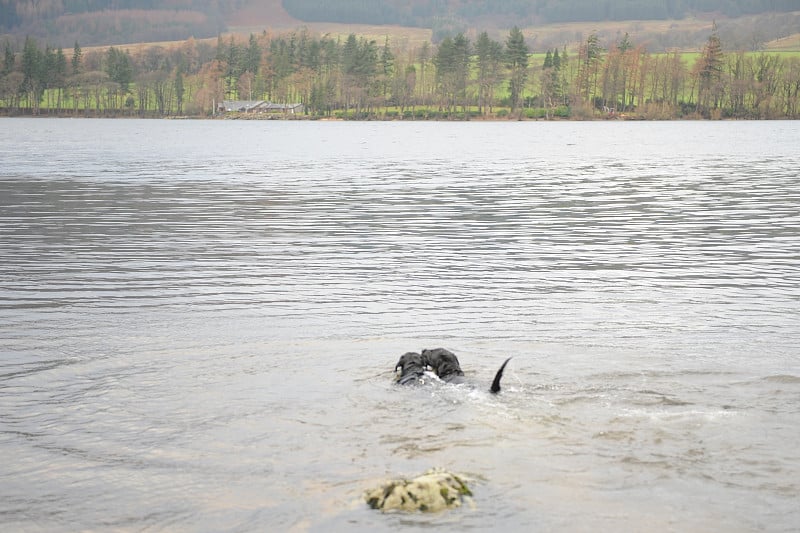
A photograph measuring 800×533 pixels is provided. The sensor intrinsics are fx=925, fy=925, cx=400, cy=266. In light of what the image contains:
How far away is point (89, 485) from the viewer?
9.43 metres

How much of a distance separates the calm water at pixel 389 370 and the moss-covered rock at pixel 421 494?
226mm

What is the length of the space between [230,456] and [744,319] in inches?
410

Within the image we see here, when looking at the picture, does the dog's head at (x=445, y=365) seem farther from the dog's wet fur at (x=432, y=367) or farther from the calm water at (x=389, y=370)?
the calm water at (x=389, y=370)

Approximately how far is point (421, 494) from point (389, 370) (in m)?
4.66

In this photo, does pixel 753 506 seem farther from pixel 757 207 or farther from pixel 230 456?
pixel 757 207

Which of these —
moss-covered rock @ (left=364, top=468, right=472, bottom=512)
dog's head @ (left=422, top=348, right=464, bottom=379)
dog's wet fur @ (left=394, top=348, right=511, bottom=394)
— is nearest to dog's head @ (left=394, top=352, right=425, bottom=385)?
dog's wet fur @ (left=394, top=348, right=511, bottom=394)

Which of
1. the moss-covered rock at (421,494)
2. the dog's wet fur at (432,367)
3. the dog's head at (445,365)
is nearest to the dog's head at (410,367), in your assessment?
the dog's wet fur at (432,367)

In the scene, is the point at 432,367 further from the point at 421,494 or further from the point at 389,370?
the point at 421,494

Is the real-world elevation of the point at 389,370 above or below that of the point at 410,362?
below

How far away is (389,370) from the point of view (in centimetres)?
1352

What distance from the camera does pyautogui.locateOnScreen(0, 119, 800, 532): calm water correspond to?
918 cm

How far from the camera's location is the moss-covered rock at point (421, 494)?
29.0ft

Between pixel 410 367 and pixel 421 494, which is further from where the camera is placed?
pixel 410 367

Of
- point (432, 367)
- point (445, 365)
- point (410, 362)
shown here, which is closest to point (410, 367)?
point (410, 362)
